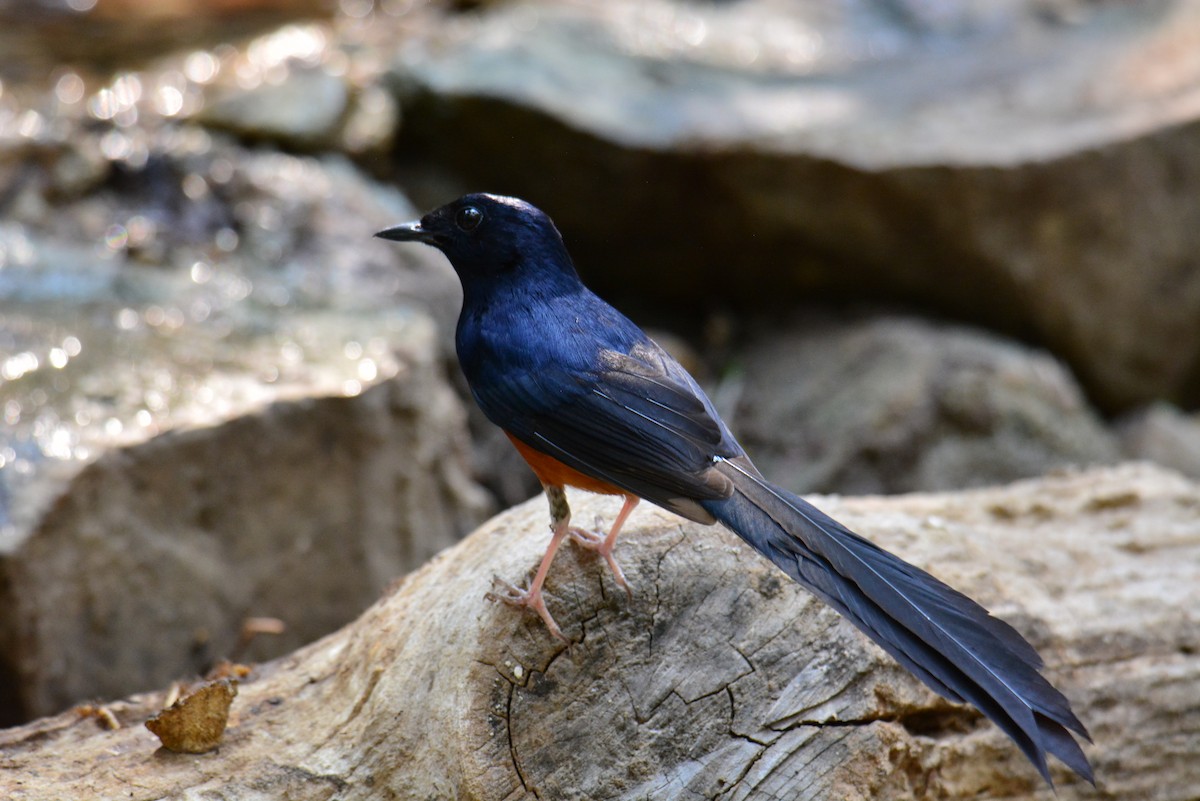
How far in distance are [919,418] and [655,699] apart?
3442mm

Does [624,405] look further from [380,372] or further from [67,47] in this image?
[67,47]

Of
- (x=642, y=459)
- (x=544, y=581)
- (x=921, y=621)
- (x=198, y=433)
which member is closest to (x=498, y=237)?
(x=642, y=459)

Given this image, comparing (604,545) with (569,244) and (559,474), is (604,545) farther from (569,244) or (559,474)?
(569,244)

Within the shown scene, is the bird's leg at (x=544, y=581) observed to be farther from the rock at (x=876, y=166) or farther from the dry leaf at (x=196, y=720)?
the rock at (x=876, y=166)

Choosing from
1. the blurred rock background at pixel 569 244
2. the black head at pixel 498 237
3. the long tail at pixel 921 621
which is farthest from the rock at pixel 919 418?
the long tail at pixel 921 621

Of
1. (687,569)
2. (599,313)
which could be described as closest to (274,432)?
(599,313)

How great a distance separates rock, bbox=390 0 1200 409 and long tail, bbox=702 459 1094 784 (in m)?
3.88

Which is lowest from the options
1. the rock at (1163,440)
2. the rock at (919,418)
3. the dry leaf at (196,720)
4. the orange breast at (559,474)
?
the rock at (1163,440)

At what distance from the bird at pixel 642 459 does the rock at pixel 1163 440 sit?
411 cm

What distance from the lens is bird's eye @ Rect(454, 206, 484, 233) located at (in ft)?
12.1

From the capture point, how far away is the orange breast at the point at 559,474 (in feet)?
10.4

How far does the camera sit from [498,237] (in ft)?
12.1

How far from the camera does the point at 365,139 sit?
23.9 feet

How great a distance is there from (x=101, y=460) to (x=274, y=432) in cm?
67
